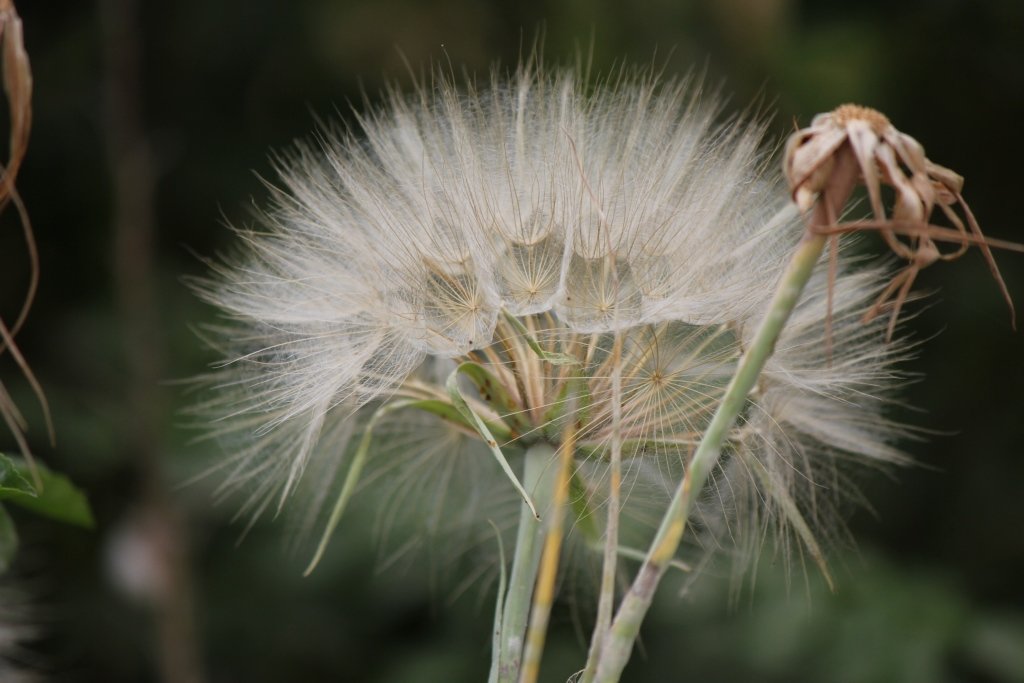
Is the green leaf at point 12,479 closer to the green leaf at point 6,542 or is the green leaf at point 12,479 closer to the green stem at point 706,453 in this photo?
the green leaf at point 6,542

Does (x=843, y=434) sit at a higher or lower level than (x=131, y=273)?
lower

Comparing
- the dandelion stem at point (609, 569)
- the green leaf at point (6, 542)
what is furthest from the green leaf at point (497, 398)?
the green leaf at point (6, 542)

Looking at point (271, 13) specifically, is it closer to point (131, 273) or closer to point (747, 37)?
point (131, 273)

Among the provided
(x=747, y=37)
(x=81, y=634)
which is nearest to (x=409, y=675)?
(x=81, y=634)

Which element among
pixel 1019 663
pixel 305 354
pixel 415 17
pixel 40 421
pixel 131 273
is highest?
pixel 415 17

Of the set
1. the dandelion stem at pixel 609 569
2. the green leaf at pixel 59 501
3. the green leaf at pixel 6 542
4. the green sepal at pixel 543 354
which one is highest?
the green sepal at pixel 543 354

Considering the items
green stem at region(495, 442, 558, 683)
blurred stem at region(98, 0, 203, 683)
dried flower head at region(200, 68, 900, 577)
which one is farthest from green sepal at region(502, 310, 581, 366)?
blurred stem at region(98, 0, 203, 683)

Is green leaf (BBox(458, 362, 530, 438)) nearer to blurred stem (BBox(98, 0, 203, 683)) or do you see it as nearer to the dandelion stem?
the dandelion stem
